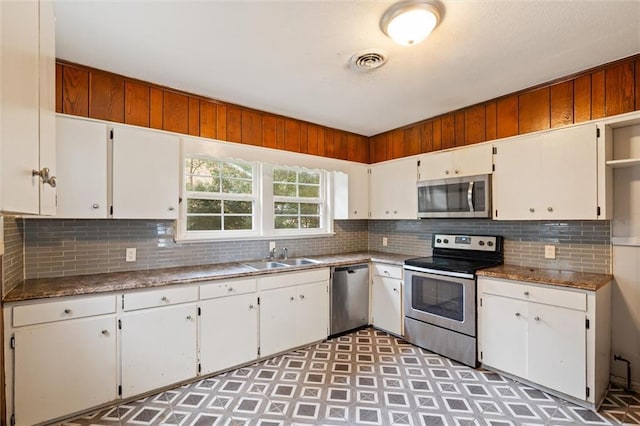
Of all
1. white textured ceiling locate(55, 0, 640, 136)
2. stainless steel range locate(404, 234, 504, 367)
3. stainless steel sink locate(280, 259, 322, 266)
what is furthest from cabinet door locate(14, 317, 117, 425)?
stainless steel range locate(404, 234, 504, 367)

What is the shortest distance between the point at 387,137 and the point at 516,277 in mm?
2343

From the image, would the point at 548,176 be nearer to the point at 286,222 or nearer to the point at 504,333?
the point at 504,333

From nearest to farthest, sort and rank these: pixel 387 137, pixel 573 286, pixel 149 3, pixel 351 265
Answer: pixel 149 3
pixel 573 286
pixel 351 265
pixel 387 137

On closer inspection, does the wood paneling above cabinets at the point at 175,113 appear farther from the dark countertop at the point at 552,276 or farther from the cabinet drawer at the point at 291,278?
the dark countertop at the point at 552,276

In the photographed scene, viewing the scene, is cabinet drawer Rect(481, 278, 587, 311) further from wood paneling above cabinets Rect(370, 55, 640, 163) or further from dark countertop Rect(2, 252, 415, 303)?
dark countertop Rect(2, 252, 415, 303)

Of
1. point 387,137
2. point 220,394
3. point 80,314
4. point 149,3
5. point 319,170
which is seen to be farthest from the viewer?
point 387,137

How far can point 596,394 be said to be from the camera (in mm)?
2125

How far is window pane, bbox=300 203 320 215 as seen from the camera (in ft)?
12.9

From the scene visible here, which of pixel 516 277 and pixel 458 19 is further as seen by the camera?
pixel 516 277

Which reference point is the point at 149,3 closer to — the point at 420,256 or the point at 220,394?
the point at 220,394

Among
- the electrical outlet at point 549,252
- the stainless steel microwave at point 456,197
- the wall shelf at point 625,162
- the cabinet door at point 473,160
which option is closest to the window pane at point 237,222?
the stainless steel microwave at point 456,197

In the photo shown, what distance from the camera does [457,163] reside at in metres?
3.14

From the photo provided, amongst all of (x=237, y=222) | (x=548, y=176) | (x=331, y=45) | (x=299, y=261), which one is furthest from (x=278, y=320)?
(x=548, y=176)

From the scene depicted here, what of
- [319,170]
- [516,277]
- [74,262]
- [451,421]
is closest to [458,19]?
[516,277]
